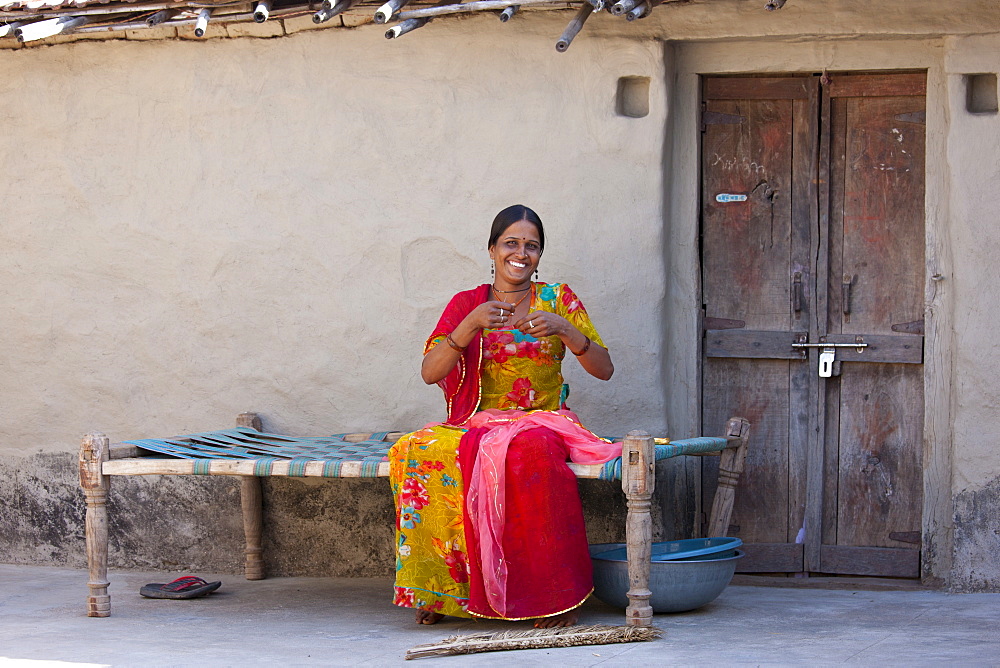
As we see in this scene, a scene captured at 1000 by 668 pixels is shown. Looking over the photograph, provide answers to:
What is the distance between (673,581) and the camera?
14.3ft

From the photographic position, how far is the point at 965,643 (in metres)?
3.98

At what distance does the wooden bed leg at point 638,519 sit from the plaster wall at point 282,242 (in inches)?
40.8

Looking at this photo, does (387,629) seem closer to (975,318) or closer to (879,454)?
(879,454)

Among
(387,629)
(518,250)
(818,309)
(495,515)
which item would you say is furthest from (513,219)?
(387,629)

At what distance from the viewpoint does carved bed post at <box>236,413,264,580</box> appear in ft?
18.0

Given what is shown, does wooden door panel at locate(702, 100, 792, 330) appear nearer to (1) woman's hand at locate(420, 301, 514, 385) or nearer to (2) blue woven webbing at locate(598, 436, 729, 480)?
(2) blue woven webbing at locate(598, 436, 729, 480)

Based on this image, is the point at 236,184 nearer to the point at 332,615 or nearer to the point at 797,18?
the point at 332,615

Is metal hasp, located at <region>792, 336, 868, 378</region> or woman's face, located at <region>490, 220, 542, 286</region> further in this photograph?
metal hasp, located at <region>792, 336, 868, 378</region>

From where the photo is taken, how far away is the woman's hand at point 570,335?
443 centimetres

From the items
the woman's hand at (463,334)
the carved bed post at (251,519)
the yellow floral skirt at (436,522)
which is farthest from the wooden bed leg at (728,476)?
the carved bed post at (251,519)

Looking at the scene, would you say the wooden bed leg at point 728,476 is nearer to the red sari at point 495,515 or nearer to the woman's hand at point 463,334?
the red sari at point 495,515

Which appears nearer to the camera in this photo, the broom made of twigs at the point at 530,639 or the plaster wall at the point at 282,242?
the broom made of twigs at the point at 530,639

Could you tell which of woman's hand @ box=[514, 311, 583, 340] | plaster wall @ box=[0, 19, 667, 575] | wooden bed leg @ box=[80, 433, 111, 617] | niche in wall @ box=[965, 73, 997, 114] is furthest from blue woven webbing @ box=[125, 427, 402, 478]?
niche in wall @ box=[965, 73, 997, 114]

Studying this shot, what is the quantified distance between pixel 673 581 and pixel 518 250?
4.40ft
